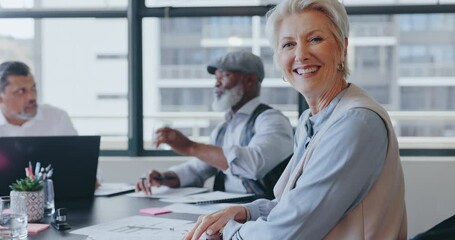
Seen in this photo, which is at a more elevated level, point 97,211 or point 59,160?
point 59,160

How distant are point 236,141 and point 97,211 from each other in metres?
1.12

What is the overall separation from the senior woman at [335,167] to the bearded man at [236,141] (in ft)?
4.05

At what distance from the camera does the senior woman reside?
4.32ft

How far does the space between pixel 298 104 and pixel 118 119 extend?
4.10 feet

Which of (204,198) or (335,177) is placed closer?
(335,177)

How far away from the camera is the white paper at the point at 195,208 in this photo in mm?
2150

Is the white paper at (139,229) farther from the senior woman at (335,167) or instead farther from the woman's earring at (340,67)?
the woman's earring at (340,67)

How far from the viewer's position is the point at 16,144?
2.24 meters

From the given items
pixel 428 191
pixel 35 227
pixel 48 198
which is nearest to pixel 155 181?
pixel 48 198

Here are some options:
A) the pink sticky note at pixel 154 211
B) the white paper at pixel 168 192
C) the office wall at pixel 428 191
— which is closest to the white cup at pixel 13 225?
the pink sticky note at pixel 154 211

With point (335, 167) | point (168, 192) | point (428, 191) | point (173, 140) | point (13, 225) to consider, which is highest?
point (335, 167)

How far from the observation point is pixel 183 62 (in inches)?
161

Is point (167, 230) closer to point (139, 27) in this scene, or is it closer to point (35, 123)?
point (35, 123)

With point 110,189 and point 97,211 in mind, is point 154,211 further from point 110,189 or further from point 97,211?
point 110,189
